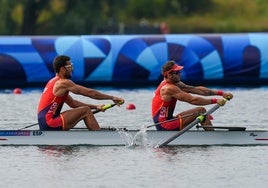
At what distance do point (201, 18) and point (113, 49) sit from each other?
131 ft

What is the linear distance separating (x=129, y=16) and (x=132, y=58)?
139ft

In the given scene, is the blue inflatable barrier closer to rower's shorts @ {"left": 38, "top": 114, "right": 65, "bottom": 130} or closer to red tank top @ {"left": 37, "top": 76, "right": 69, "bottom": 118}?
red tank top @ {"left": 37, "top": 76, "right": 69, "bottom": 118}

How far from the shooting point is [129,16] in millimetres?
81625

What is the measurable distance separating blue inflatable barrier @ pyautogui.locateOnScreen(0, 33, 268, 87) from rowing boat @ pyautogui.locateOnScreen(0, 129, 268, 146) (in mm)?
16720

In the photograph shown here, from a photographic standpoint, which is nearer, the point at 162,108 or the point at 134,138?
the point at 134,138

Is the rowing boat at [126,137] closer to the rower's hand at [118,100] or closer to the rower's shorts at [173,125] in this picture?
the rower's shorts at [173,125]

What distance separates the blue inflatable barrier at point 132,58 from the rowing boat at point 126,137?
16.7 m

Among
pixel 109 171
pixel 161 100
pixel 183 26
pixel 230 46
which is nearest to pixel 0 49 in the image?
pixel 230 46

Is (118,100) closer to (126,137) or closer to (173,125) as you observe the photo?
(126,137)

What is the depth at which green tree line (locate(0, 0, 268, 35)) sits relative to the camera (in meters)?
61.4

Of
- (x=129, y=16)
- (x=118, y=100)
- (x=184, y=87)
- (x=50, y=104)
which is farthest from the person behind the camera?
(x=129, y=16)

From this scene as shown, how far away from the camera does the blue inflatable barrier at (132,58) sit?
39156mm

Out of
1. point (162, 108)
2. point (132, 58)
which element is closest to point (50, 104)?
point (162, 108)

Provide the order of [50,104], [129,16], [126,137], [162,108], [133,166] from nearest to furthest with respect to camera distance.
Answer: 1. [133,166]
2. [126,137]
3. [50,104]
4. [162,108]
5. [129,16]
